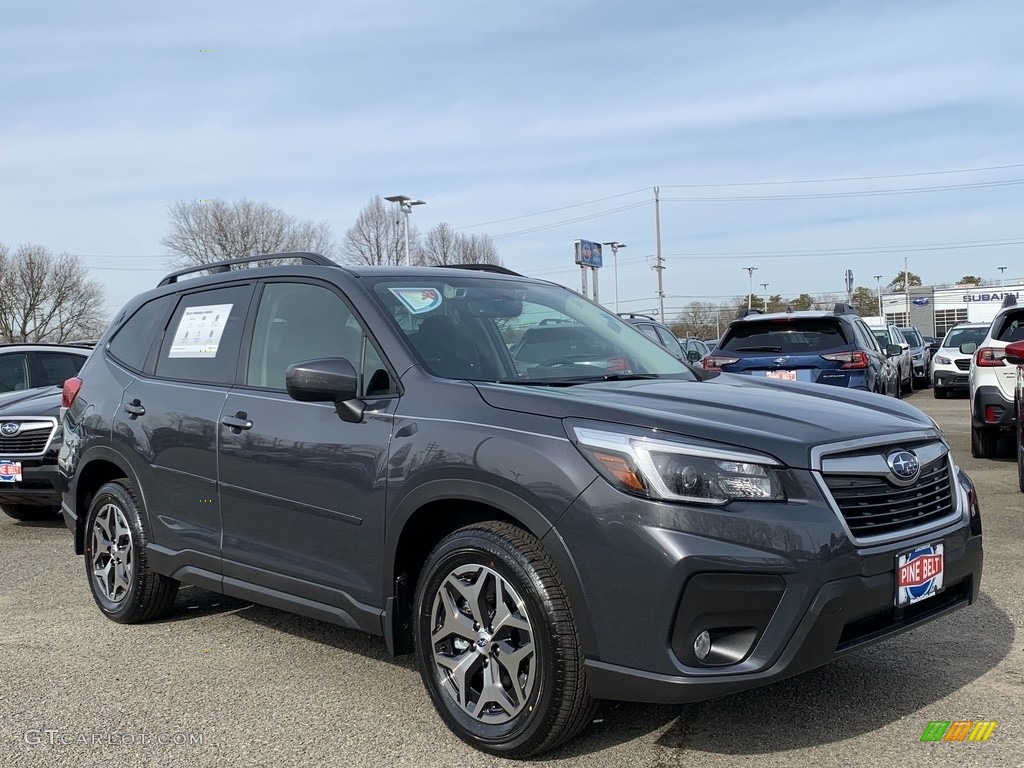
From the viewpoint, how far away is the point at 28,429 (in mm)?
8016

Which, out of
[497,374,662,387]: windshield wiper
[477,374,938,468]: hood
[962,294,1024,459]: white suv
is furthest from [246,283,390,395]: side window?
[962,294,1024,459]: white suv

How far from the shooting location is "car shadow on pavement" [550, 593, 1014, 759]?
11.3 feet

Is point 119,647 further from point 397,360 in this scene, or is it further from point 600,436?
point 600,436

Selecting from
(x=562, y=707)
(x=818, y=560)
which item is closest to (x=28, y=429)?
(x=562, y=707)

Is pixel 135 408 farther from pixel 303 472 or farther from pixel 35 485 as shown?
pixel 35 485

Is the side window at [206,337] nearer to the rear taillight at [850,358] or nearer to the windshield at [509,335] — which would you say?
the windshield at [509,335]

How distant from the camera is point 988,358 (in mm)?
9344

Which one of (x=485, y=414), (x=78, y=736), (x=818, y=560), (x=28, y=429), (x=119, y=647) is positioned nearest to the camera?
(x=818, y=560)

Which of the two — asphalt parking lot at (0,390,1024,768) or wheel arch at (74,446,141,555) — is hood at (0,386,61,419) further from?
asphalt parking lot at (0,390,1024,768)

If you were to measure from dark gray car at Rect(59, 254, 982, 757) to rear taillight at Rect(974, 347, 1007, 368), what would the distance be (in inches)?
226

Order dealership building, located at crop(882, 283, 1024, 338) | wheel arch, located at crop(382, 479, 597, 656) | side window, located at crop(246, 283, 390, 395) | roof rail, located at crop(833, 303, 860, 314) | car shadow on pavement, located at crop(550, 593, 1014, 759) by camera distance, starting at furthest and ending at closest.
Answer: dealership building, located at crop(882, 283, 1024, 338), roof rail, located at crop(833, 303, 860, 314), side window, located at crop(246, 283, 390, 395), car shadow on pavement, located at crop(550, 593, 1014, 759), wheel arch, located at crop(382, 479, 597, 656)

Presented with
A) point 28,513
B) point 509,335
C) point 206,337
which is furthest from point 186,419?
point 28,513

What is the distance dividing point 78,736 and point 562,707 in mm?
1842

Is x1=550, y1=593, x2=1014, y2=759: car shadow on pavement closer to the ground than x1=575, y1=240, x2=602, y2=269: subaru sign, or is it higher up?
closer to the ground
